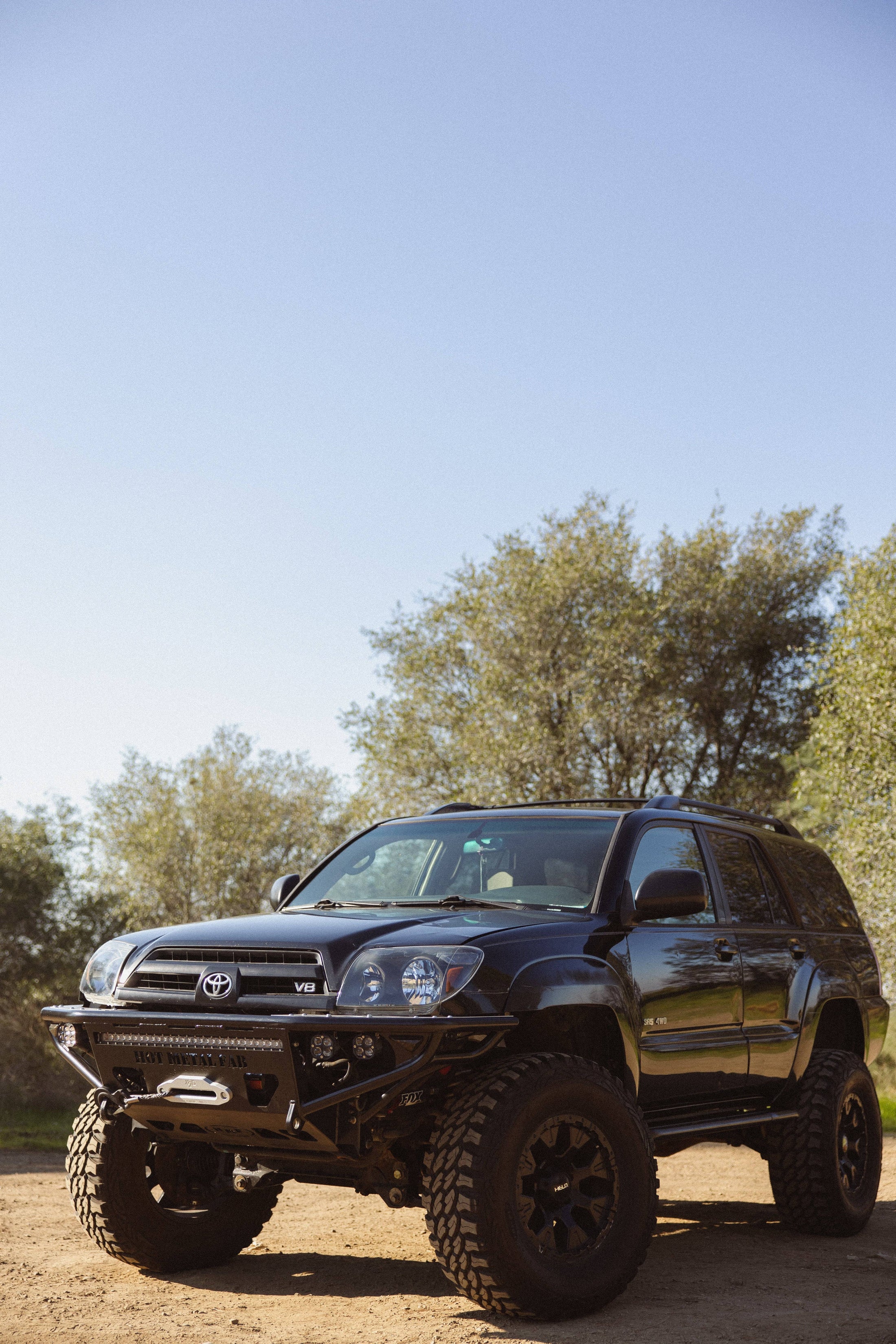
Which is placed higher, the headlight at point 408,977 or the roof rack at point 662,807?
the roof rack at point 662,807

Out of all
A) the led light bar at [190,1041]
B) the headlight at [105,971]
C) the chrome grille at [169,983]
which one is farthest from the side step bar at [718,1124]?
the headlight at [105,971]

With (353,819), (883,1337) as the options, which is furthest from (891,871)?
(883,1337)

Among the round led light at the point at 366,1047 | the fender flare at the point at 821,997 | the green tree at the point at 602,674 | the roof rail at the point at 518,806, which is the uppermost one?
the green tree at the point at 602,674

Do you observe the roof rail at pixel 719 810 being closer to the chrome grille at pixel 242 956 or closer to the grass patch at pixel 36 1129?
the chrome grille at pixel 242 956

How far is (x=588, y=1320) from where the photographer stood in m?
4.89

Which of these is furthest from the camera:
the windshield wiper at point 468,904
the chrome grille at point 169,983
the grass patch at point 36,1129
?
the grass patch at point 36,1129

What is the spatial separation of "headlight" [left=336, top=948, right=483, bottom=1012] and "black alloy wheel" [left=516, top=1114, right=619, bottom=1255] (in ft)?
2.17

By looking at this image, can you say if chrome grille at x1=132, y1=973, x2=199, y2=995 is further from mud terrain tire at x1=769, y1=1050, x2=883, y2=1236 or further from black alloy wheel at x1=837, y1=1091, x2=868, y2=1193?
black alloy wheel at x1=837, y1=1091, x2=868, y2=1193

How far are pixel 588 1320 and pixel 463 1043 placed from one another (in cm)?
117

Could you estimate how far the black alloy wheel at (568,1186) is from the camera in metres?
4.86

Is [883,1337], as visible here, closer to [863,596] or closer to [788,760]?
[863,596]

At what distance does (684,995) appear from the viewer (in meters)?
5.93

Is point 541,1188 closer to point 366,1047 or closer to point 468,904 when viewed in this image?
point 366,1047

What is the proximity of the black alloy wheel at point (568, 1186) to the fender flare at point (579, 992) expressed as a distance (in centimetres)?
44
